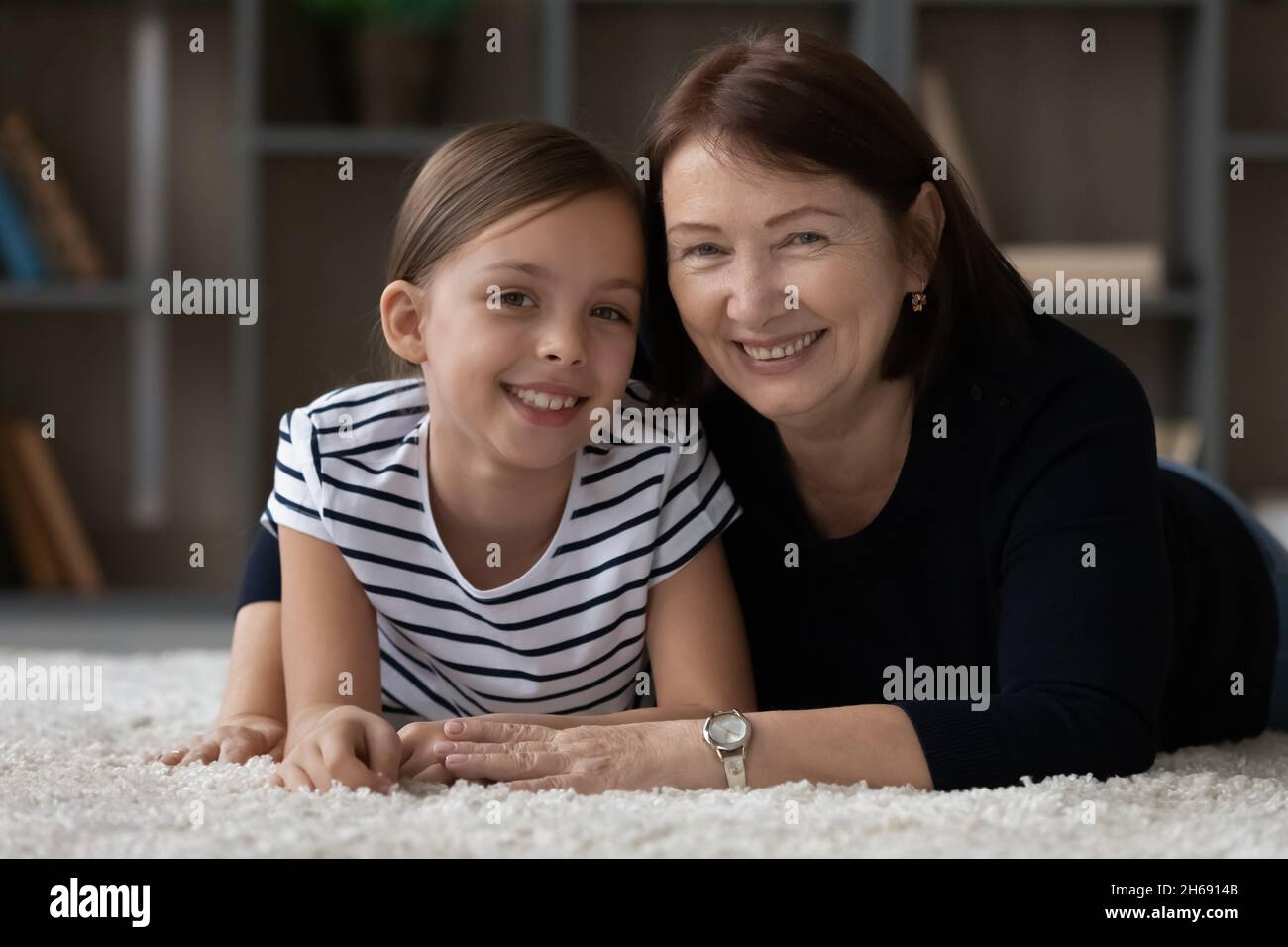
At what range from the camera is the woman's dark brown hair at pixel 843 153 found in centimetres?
118

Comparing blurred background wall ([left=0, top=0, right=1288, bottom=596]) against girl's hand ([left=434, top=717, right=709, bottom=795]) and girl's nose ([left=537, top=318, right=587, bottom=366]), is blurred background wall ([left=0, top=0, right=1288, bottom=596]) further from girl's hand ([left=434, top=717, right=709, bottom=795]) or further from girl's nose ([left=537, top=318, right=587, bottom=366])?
girl's hand ([left=434, top=717, right=709, bottom=795])

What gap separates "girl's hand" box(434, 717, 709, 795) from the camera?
101 centimetres

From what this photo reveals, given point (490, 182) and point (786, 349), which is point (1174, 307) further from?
point (490, 182)

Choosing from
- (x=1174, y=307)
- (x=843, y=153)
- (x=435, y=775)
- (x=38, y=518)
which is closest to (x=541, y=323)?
(x=843, y=153)

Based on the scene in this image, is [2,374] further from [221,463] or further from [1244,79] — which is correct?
[1244,79]

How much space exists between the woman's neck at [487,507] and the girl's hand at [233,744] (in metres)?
0.22

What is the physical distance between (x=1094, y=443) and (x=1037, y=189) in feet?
6.20

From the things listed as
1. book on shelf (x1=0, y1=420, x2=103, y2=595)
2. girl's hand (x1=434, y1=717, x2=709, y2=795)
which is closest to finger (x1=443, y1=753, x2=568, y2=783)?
girl's hand (x1=434, y1=717, x2=709, y2=795)

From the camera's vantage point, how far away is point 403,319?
1.31 metres

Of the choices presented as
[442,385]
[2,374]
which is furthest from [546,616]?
[2,374]

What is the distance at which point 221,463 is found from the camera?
302cm

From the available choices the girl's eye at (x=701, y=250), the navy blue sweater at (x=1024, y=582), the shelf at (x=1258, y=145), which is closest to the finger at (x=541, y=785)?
the navy blue sweater at (x=1024, y=582)

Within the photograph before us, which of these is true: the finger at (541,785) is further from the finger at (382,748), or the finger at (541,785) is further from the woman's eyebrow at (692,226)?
the woman's eyebrow at (692,226)
